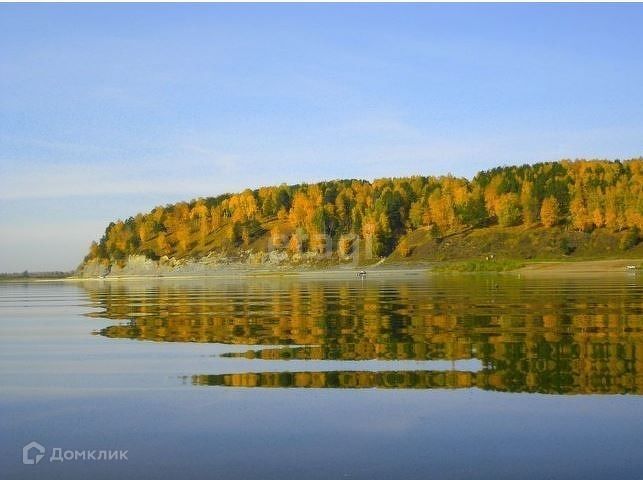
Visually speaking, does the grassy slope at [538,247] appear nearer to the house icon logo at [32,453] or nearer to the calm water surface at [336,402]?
the calm water surface at [336,402]

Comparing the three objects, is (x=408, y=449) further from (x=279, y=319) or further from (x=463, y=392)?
(x=279, y=319)

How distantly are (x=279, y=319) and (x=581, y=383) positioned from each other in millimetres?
18502

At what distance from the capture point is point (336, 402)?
43.9 ft

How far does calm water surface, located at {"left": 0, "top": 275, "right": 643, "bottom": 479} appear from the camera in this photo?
9859 millimetres

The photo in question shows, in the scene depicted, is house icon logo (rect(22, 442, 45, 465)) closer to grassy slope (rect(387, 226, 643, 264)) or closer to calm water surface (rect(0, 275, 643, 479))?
calm water surface (rect(0, 275, 643, 479))

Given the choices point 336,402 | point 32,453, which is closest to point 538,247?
point 336,402

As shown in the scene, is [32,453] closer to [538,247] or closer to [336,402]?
[336,402]

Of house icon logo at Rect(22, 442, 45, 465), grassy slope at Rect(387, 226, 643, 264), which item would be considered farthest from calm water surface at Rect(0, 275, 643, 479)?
grassy slope at Rect(387, 226, 643, 264)

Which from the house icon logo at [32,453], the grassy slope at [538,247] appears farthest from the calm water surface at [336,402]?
the grassy slope at [538,247]

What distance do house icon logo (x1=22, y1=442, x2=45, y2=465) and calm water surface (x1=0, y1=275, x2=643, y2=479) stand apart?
12 centimetres

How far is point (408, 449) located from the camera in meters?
10.4

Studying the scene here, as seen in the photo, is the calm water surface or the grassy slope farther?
the grassy slope

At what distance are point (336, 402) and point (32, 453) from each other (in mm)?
5378

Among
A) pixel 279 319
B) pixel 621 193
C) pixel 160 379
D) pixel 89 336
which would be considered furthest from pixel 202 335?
pixel 621 193
